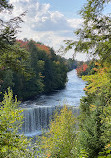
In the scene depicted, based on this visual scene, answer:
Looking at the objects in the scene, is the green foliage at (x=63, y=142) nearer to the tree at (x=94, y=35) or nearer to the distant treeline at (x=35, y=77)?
the tree at (x=94, y=35)

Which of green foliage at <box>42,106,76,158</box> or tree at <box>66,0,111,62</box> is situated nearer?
tree at <box>66,0,111,62</box>

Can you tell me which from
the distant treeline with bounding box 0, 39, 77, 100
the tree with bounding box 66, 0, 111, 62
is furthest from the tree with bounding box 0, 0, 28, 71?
the distant treeline with bounding box 0, 39, 77, 100

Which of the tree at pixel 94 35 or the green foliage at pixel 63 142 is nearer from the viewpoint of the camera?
the tree at pixel 94 35

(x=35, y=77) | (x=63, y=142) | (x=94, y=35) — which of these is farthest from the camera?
(x=35, y=77)

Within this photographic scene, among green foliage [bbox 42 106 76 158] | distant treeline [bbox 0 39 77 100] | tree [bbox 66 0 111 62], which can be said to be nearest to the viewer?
tree [bbox 66 0 111 62]

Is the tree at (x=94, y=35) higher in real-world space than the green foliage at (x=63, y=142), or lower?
higher

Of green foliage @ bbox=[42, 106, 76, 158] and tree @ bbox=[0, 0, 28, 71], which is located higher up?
tree @ bbox=[0, 0, 28, 71]

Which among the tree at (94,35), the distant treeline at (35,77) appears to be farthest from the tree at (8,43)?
the distant treeline at (35,77)

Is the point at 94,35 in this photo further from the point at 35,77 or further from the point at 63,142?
the point at 35,77

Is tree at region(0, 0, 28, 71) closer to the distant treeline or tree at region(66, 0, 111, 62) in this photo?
tree at region(66, 0, 111, 62)

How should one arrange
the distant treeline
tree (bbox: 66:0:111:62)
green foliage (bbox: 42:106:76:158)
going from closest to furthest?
1. tree (bbox: 66:0:111:62)
2. green foliage (bbox: 42:106:76:158)
3. the distant treeline

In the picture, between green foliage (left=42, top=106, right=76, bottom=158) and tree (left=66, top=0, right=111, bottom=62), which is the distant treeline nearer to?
Result: green foliage (left=42, top=106, right=76, bottom=158)

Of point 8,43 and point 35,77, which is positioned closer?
point 8,43

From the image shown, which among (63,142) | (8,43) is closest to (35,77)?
(63,142)
